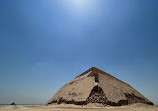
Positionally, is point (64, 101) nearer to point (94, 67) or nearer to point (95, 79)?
point (95, 79)

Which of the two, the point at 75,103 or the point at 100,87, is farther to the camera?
the point at 100,87

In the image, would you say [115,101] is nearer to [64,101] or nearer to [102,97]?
[102,97]

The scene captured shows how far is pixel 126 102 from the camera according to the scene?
53.8ft

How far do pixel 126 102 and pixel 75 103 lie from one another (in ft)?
24.8

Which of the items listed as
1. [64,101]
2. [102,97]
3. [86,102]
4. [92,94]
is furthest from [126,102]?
[64,101]

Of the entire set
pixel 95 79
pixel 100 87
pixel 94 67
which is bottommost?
pixel 100 87

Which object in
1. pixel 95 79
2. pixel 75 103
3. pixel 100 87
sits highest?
pixel 95 79

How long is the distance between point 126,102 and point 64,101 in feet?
31.1

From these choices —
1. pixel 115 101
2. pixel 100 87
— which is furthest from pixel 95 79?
pixel 115 101

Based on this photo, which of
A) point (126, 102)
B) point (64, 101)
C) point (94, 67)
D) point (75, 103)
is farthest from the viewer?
point (94, 67)

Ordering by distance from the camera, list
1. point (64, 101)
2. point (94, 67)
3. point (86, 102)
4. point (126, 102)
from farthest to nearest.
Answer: point (94, 67)
point (64, 101)
point (126, 102)
point (86, 102)

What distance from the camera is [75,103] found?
15.4 meters

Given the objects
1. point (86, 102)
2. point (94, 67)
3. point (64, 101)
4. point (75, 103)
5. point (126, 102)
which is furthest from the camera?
point (94, 67)

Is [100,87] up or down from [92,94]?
up
